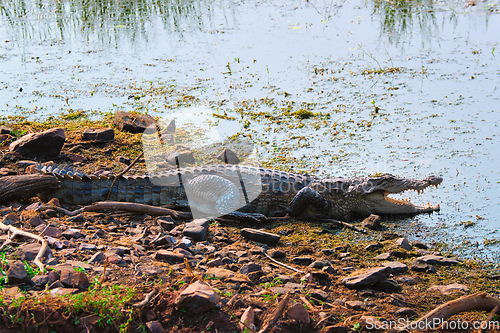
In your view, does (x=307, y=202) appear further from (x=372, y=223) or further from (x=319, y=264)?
(x=319, y=264)

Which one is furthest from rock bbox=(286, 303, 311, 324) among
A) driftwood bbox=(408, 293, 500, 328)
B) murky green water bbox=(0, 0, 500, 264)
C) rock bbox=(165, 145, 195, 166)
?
rock bbox=(165, 145, 195, 166)

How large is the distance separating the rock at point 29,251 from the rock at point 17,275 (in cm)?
27

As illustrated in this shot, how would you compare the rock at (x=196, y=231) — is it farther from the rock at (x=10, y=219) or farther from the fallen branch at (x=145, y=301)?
the rock at (x=10, y=219)

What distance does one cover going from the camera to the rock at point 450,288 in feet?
8.51

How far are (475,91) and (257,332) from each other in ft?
18.8

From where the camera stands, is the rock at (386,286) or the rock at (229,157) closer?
the rock at (386,286)

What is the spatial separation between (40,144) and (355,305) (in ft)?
14.4

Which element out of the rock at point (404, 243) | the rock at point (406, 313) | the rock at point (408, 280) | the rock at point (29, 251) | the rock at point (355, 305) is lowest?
the rock at point (404, 243)

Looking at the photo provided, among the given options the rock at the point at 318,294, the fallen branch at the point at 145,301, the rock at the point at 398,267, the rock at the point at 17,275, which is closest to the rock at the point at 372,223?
the rock at the point at 398,267

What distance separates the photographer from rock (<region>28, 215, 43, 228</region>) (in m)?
3.12

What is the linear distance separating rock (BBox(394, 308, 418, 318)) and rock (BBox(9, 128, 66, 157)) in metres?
4.48

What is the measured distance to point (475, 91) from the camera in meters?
6.08

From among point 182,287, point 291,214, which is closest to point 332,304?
point 182,287

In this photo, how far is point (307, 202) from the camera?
4172 mm
